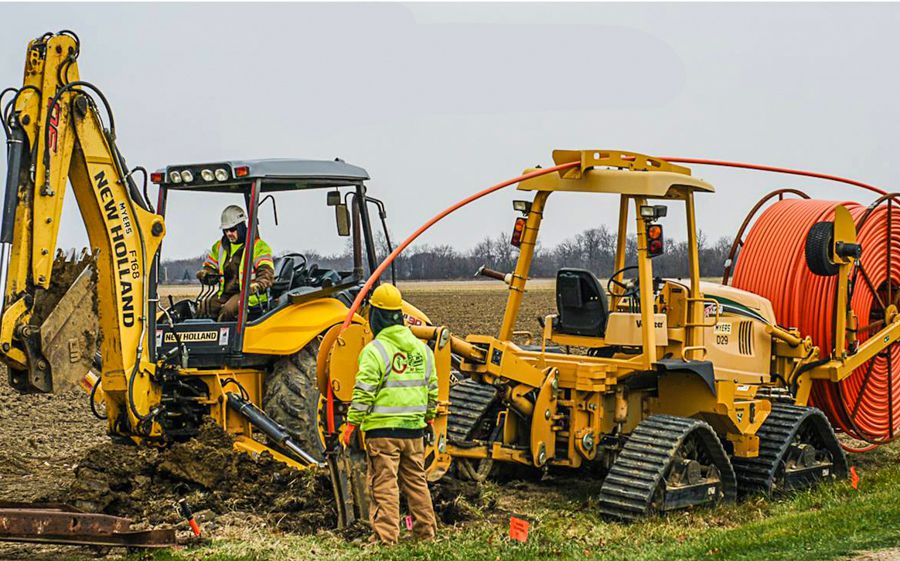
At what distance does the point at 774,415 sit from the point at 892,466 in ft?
6.86

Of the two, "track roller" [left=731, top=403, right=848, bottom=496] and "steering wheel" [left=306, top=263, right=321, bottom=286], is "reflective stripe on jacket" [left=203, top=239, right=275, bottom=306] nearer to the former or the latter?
"steering wheel" [left=306, top=263, right=321, bottom=286]

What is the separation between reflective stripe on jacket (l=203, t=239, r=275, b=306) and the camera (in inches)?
417

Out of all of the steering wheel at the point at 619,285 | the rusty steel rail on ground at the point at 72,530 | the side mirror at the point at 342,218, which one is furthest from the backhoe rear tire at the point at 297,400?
the steering wheel at the point at 619,285

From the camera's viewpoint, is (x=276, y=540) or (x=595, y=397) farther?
(x=595, y=397)

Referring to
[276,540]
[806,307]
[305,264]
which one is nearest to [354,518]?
[276,540]

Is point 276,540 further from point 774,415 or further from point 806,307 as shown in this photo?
point 806,307

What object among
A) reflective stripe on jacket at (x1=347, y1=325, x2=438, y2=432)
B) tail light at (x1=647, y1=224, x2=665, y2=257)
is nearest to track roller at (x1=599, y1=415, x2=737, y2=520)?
tail light at (x1=647, y1=224, x2=665, y2=257)

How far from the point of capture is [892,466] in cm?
1188

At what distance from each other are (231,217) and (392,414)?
140 inches

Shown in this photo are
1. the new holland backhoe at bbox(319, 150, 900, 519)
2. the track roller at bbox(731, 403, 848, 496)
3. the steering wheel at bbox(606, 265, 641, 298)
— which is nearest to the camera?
the new holland backhoe at bbox(319, 150, 900, 519)

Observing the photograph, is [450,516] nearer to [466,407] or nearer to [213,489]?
[466,407]

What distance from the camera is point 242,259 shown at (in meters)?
10.7

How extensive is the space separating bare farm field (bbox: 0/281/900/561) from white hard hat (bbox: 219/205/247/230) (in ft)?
6.66

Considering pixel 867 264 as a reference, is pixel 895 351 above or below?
below
